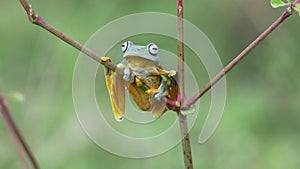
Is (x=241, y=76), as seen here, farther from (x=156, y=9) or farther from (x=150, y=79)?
(x=150, y=79)

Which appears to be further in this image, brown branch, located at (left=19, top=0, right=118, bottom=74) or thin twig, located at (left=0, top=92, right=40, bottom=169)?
thin twig, located at (left=0, top=92, right=40, bottom=169)

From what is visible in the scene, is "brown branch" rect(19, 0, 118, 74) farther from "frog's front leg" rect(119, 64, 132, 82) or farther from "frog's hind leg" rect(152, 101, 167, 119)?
"frog's hind leg" rect(152, 101, 167, 119)

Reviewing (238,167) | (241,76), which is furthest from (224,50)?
(238,167)

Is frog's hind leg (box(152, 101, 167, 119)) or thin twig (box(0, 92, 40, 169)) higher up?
thin twig (box(0, 92, 40, 169))

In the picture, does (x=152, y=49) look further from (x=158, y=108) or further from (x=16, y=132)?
(x=16, y=132)

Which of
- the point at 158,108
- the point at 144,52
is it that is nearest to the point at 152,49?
the point at 144,52

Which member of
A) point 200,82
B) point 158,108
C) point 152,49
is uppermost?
point 200,82

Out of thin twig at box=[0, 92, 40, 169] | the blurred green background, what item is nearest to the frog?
thin twig at box=[0, 92, 40, 169]

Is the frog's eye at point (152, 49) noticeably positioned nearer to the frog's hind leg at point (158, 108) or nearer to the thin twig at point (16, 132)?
the frog's hind leg at point (158, 108)

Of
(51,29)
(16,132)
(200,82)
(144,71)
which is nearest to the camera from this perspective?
(51,29)
